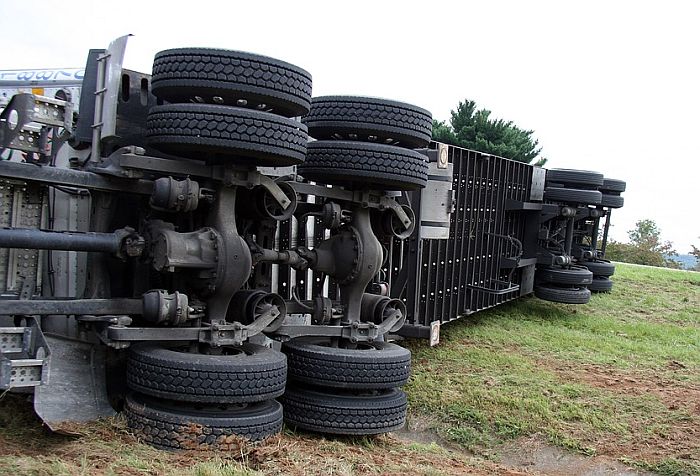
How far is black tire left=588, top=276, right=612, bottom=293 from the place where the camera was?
1420 centimetres

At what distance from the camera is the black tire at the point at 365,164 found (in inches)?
223

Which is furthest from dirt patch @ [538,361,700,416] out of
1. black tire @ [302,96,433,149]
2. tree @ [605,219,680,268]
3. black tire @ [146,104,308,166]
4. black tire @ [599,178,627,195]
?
tree @ [605,219,680,268]

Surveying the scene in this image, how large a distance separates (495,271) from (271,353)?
689cm

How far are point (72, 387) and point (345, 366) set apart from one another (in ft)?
5.99

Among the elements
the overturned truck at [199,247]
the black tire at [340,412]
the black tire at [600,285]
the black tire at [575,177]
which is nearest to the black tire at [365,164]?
the overturned truck at [199,247]

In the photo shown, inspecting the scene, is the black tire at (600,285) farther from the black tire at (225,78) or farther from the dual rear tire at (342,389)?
the black tire at (225,78)

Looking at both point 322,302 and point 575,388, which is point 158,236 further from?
point 575,388

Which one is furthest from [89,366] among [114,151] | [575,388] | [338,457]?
[575,388]

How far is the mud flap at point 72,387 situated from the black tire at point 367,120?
2.34 m

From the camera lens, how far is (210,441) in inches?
178

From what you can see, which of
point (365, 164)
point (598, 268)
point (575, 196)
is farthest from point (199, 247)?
point (598, 268)

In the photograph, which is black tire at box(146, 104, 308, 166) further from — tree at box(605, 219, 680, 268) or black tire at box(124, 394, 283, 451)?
tree at box(605, 219, 680, 268)

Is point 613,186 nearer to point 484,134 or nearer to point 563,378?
point 563,378

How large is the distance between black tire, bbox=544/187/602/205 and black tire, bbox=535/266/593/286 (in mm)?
1133
